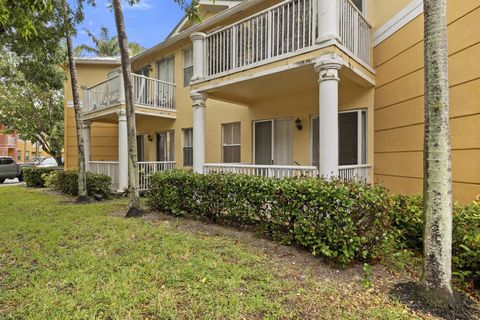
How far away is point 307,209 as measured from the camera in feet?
14.8

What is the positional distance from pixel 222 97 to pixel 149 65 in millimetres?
6647

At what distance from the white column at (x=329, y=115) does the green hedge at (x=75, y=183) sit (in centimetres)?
839

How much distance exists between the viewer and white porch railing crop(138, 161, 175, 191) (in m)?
11.3

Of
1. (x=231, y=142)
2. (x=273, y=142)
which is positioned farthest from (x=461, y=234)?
(x=231, y=142)

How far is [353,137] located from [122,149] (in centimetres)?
819

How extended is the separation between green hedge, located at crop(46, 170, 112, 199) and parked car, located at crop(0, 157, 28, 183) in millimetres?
9053

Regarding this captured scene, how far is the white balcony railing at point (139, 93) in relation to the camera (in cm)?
1121

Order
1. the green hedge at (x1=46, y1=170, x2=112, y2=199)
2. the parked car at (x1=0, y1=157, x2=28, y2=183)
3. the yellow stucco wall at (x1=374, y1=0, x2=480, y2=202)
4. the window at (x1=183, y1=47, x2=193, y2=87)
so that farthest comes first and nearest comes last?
the parked car at (x1=0, y1=157, x2=28, y2=183) < the window at (x1=183, y1=47, x2=193, y2=87) < the green hedge at (x1=46, y1=170, x2=112, y2=199) < the yellow stucco wall at (x1=374, y1=0, x2=480, y2=202)

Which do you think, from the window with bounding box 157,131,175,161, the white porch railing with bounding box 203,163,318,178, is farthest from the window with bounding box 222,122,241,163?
the window with bounding box 157,131,175,161

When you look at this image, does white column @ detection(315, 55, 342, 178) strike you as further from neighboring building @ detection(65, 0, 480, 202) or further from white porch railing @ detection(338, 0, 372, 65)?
white porch railing @ detection(338, 0, 372, 65)

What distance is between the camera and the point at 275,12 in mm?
6672

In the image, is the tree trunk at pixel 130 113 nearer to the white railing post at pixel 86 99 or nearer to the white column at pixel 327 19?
the white column at pixel 327 19

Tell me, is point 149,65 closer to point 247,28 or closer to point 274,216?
point 247,28

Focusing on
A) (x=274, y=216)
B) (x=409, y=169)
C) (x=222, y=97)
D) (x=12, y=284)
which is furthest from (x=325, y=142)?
(x=12, y=284)
